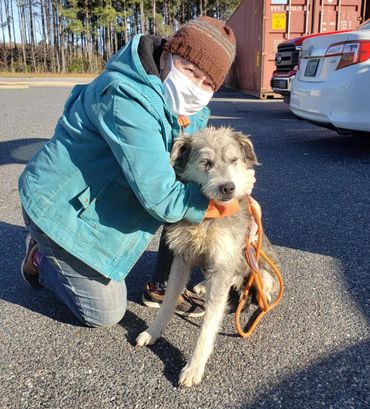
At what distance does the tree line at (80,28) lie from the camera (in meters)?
43.0

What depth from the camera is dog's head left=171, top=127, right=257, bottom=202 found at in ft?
8.48

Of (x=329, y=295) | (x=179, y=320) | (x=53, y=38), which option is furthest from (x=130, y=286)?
(x=53, y=38)

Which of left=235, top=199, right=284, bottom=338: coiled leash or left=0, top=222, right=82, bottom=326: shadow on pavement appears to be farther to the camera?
left=0, top=222, right=82, bottom=326: shadow on pavement

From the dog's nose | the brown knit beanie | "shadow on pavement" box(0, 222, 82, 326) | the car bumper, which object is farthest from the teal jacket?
the car bumper

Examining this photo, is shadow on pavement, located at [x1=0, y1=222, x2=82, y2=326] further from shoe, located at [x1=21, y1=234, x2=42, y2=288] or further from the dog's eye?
the dog's eye

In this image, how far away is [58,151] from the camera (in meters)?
2.61

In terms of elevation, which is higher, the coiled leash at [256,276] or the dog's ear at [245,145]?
the dog's ear at [245,145]

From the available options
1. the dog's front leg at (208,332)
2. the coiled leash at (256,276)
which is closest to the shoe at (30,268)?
the dog's front leg at (208,332)

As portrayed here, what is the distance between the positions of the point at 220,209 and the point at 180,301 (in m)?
0.87

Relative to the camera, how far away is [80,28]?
1654 inches

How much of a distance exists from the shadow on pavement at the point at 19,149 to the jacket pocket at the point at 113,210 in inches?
190

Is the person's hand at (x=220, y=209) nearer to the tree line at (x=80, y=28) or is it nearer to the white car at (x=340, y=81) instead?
the white car at (x=340, y=81)

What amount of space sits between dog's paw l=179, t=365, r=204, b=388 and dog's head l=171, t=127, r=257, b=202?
2.99 ft

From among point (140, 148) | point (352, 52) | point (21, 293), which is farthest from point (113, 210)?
point (352, 52)
